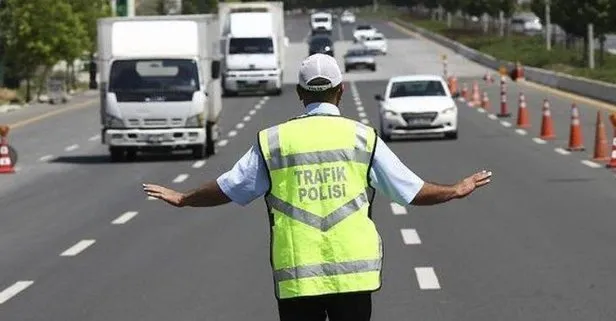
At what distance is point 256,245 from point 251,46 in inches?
1763

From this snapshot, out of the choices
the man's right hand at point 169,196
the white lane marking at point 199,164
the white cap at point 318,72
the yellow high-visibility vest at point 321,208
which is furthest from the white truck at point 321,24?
the yellow high-visibility vest at point 321,208

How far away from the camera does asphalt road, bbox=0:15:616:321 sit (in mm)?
12258

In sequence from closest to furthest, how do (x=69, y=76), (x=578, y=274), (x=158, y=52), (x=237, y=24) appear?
(x=578, y=274)
(x=158, y=52)
(x=237, y=24)
(x=69, y=76)

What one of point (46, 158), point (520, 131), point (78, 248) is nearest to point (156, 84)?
point (46, 158)

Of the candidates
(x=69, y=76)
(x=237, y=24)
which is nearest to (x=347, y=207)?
(x=237, y=24)

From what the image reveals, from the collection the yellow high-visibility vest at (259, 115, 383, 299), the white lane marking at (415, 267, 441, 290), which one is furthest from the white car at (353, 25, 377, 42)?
the yellow high-visibility vest at (259, 115, 383, 299)

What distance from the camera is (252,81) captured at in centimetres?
6078

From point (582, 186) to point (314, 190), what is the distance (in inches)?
666

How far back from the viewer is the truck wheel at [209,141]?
31.4 meters

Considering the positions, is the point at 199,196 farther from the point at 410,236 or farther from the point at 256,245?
the point at 410,236

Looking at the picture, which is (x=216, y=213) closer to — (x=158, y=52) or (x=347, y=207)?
(x=158, y=52)

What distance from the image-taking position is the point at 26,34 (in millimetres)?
63656

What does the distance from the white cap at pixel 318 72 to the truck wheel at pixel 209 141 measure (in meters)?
25.0

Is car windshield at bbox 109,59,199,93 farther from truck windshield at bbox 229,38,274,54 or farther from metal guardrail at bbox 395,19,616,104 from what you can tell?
truck windshield at bbox 229,38,274,54
